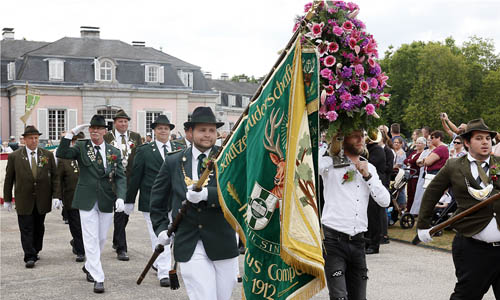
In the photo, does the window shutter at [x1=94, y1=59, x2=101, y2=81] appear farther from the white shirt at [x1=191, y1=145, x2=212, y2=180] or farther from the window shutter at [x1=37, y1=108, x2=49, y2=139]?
the white shirt at [x1=191, y1=145, x2=212, y2=180]

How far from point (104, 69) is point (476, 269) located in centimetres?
4678

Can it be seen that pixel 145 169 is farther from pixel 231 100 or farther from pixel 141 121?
pixel 231 100

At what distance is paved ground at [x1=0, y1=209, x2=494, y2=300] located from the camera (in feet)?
25.3

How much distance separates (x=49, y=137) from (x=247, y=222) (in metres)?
47.5

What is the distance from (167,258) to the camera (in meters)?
8.39

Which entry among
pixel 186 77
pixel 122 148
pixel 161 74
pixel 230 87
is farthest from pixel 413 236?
pixel 230 87

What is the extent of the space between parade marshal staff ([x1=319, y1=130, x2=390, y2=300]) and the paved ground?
2234 millimetres

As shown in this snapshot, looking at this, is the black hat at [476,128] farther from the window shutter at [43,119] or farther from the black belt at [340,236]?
the window shutter at [43,119]

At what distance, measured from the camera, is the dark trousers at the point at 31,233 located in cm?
972

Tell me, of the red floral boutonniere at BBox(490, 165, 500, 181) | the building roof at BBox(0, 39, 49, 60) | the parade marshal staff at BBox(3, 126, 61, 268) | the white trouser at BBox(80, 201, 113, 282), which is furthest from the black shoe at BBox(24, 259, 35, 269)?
the building roof at BBox(0, 39, 49, 60)

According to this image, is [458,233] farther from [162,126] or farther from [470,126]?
[162,126]

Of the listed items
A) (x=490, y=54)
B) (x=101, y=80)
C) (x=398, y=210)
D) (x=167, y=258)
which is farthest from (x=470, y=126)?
(x=490, y=54)

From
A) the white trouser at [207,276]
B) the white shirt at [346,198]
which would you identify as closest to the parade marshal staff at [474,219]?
the white shirt at [346,198]

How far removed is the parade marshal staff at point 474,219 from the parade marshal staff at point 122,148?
19.7ft
